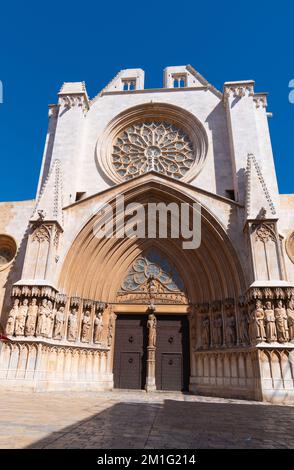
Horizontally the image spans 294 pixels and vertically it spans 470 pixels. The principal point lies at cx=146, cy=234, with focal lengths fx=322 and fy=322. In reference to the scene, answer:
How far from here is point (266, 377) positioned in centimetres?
821

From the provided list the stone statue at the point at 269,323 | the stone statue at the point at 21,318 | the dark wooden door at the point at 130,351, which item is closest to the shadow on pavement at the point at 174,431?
the stone statue at the point at 269,323

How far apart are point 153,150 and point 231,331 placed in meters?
8.73

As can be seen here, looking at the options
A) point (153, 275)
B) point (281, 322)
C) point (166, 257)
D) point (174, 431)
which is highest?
point (166, 257)

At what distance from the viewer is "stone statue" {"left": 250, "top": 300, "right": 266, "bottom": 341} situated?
28.2 ft

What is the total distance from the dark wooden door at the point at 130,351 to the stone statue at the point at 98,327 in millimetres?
795

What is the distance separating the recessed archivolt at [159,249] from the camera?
10656 millimetres

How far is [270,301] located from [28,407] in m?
6.49

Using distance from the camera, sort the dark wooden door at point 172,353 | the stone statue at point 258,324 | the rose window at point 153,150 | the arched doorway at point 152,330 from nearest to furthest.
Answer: the stone statue at point 258,324 < the dark wooden door at point 172,353 < the arched doorway at point 152,330 < the rose window at point 153,150

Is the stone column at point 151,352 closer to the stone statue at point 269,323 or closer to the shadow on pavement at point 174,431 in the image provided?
the stone statue at point 269,323

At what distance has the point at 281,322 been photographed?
860 cm

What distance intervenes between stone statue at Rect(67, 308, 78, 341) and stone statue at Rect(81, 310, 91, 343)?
0.32m

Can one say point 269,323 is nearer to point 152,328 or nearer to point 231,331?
point 231,331

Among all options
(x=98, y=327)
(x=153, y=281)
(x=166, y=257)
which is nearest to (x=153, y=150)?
(x=166, y=257)
